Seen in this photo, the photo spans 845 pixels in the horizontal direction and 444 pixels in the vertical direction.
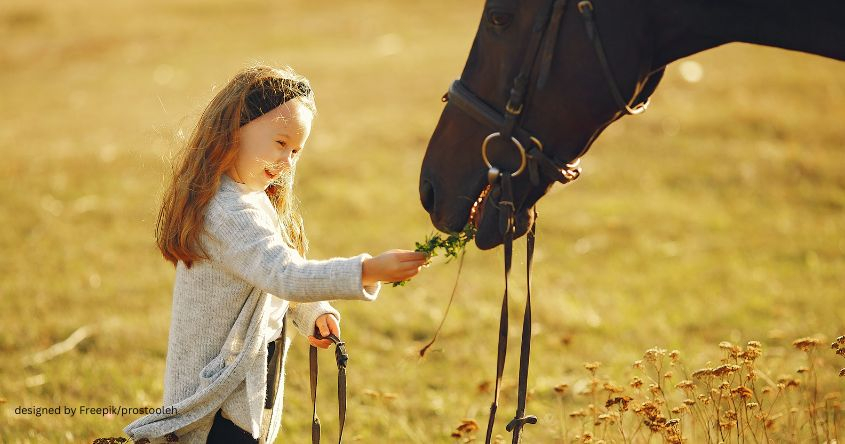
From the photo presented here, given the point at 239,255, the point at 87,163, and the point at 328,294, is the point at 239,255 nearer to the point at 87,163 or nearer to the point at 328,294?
the point at 328,294

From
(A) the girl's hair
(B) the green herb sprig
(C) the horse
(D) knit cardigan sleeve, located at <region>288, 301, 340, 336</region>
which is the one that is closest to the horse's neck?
(C) the horse

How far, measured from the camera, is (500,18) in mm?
2916

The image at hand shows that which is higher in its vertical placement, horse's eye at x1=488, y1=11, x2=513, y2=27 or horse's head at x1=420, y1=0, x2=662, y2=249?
horse's eye at x1=488, y1=11, x2=513, y2=27

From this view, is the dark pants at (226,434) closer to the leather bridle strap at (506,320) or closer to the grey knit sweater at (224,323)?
the grey knit sweater at (224,323)

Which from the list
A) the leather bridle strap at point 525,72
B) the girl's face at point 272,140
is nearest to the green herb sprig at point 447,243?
the leather bridle strap at point 525,72

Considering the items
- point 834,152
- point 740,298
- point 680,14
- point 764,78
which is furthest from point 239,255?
point 764,78

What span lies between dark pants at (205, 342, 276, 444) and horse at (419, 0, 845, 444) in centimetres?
87

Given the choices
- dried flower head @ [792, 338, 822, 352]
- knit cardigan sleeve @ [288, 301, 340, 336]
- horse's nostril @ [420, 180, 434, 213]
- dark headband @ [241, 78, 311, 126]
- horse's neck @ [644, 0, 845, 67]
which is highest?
horse's neck @ [644, 0, 845, 67]

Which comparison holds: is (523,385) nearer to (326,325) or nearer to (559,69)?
(326,325)

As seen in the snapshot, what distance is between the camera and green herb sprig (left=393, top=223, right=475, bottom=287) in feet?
9.23

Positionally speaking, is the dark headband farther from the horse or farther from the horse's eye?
the horse's eye

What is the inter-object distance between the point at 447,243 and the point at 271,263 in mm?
616

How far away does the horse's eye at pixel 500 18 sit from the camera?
2910mm

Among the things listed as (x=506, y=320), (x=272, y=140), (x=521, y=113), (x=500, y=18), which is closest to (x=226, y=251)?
(x=272, y=140)
